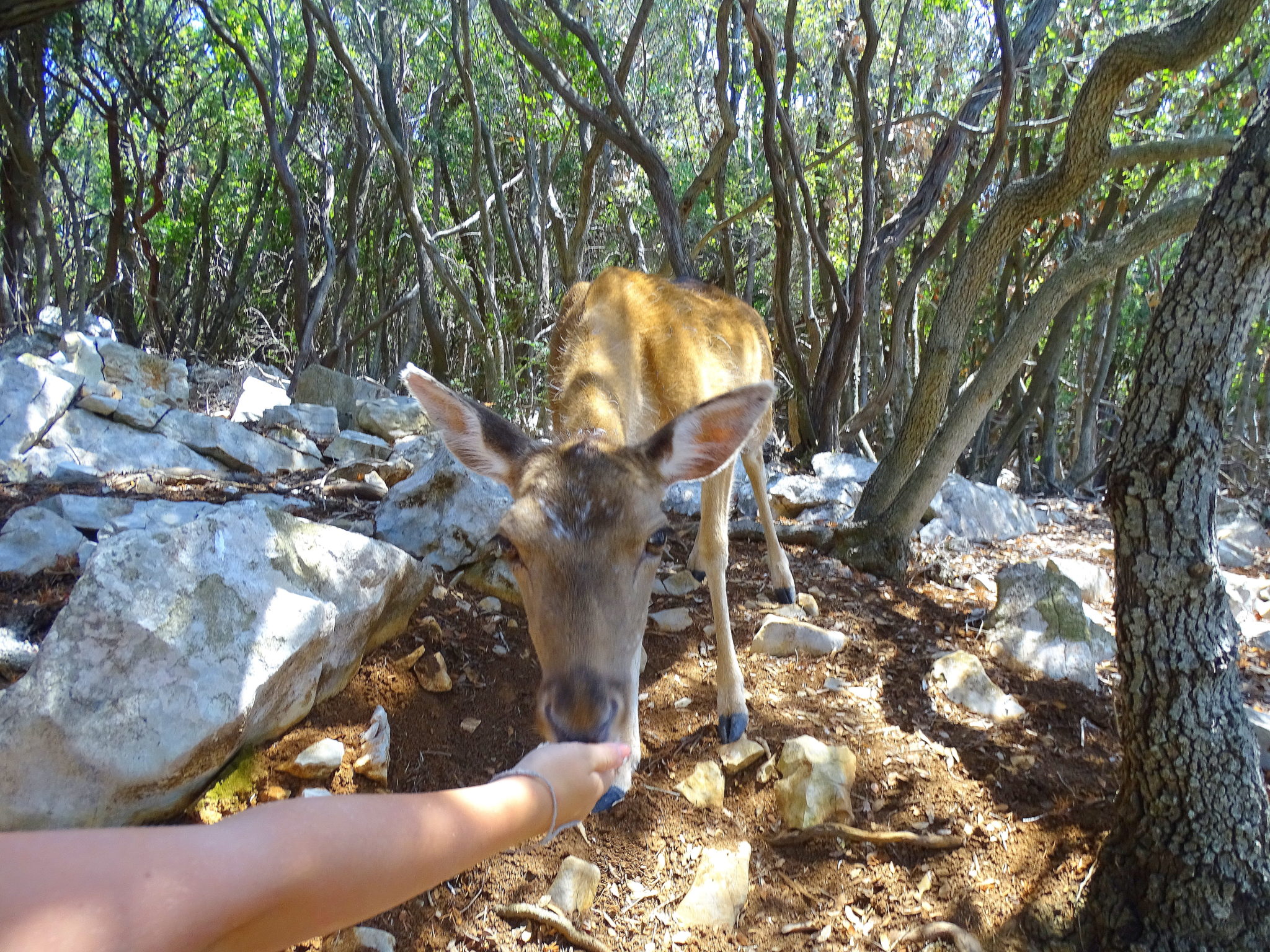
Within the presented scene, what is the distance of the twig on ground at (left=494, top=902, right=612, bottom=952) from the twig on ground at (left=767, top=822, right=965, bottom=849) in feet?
2.99

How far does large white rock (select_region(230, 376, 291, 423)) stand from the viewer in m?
12.5

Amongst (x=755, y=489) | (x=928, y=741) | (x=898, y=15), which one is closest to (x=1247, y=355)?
(x=898, y=15)

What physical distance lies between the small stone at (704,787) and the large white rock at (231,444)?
22.4 ft

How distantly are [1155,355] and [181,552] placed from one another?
3.94m

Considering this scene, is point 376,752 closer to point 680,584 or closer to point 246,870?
point 246,870

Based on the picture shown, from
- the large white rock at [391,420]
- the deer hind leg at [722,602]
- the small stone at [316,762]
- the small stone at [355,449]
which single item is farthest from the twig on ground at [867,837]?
the large white rock at [391,420]

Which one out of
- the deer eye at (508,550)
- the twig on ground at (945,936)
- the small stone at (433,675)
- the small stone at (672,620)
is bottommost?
the twig on ground at (945,936)

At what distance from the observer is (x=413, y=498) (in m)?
5.80

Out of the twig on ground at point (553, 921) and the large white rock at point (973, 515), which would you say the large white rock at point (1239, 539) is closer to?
the large white rock at point (973, 515)

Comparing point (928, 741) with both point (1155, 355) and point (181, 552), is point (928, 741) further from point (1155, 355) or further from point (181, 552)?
point (181, 552)

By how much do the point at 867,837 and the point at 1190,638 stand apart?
1468 mm

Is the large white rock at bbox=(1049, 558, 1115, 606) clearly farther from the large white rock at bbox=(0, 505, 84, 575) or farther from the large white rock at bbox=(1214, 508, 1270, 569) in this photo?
the large white rock at bbox=(0, 505, 84, 575)

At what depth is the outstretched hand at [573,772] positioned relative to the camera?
2.01 m

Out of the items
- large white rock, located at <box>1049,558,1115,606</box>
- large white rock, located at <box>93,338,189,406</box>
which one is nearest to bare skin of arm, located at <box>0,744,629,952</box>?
large white rock, located at <box>1049,558,1115,606</box>
